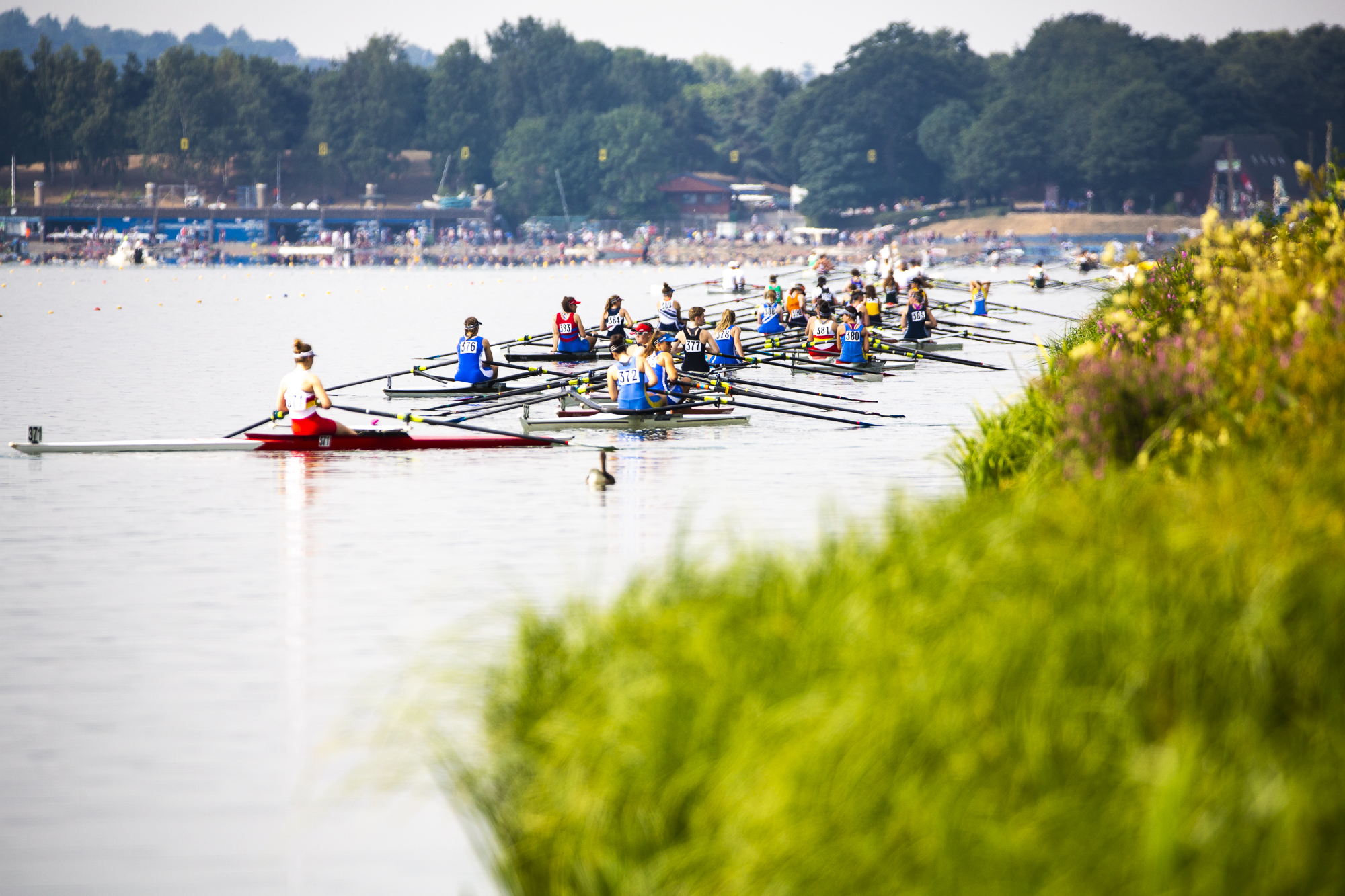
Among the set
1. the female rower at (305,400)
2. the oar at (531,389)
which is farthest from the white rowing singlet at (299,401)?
the oar at (531,389)

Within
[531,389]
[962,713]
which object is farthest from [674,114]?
[962,713]

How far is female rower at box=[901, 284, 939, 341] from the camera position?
3575 centimetres

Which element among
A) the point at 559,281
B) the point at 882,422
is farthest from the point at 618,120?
the point at 882,422

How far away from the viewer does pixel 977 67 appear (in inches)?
6865

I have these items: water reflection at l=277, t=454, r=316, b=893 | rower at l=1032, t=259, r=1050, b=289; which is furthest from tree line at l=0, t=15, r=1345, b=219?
water reflection at l=277, t=454, r=316, b=893

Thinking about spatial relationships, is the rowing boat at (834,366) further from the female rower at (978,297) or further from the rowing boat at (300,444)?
the female rower at (978,297)

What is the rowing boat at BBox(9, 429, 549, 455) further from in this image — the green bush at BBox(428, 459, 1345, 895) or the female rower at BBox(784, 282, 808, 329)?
the female rower at BBox(784, 282, 808, 329)

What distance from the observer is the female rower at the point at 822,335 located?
1230 inches

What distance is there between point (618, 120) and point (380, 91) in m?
28.4

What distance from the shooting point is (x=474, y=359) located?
2570 cm

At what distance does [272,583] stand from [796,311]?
23.9m

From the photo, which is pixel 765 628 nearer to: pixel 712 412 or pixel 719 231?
pixel 712 412

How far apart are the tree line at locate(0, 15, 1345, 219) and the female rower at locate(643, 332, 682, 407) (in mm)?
131300

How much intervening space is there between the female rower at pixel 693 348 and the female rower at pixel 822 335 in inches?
214
